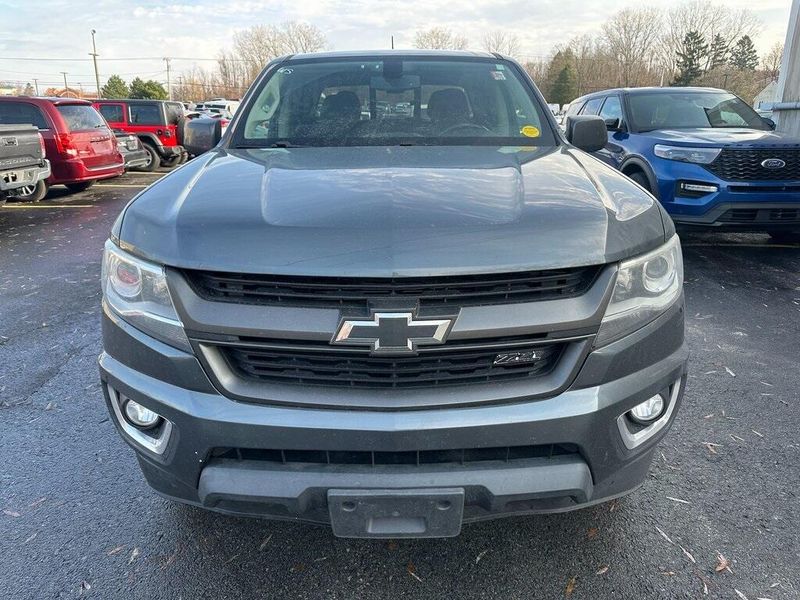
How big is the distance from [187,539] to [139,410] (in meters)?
0.69

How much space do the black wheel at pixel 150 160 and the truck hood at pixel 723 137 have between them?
41.7 feet

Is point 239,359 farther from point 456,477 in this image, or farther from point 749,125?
point 749,125

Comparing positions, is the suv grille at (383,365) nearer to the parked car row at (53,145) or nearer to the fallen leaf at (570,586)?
the fallen leaf at (570,586)

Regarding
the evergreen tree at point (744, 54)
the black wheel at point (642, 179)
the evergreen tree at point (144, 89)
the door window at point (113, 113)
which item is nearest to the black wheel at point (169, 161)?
the door window at point (113, 113)

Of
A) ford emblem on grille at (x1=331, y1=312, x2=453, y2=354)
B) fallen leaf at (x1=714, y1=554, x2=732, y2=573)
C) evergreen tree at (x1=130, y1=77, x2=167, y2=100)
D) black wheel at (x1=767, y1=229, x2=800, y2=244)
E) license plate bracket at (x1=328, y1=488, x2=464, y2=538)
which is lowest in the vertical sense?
fallen leaf at (x1=714, y1=554, x2=732, y2=573)

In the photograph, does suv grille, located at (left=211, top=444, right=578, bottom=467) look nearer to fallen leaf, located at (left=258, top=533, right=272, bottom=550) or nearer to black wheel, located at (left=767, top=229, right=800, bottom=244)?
fallen leaf, located at (left=258, top=533, right=272, bottom=550)

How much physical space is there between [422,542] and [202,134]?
7.97 feet

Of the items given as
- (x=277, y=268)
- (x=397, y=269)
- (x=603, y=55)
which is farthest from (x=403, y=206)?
(x=603, y=55)

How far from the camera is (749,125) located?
7211 millimetres

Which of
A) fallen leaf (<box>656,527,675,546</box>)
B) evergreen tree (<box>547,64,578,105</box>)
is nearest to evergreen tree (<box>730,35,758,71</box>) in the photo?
evergreen tree (<box>547,64,578,105</box>)

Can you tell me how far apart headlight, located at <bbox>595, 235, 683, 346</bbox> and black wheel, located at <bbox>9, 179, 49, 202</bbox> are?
1068cm

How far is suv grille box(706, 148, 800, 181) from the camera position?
5891mm

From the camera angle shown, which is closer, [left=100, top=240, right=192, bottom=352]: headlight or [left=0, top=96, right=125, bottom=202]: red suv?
[left=100, top=240, right=192, bottom=352]: headlight

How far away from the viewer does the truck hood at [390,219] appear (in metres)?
1.61
